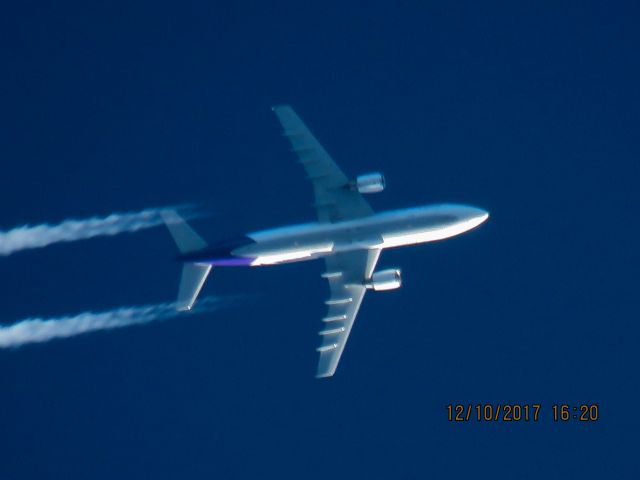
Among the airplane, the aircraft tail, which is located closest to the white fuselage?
the airplane

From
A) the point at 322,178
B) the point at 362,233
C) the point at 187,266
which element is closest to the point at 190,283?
the point at 187,266

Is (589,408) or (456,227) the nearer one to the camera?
(456,227)

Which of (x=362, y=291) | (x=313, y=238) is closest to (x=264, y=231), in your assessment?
(x=313, y=238)

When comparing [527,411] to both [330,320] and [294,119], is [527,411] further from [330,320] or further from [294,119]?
[294,119]

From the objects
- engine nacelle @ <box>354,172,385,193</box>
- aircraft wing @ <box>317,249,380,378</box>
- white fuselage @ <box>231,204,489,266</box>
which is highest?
engine nacelle @ <box>354,172,385,193</box>

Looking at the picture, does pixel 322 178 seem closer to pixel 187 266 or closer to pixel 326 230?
pixel 326 230

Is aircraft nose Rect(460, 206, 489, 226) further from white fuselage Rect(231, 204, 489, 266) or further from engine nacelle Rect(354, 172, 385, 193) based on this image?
engine nacelle Rect(354, 172, 385, 193)

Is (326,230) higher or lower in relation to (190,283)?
higher
